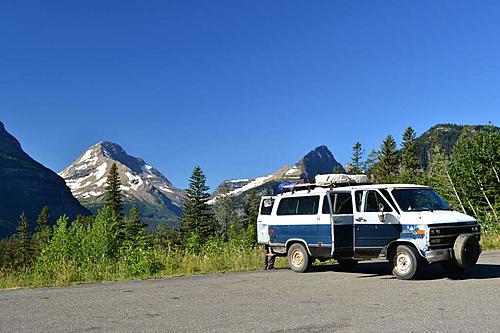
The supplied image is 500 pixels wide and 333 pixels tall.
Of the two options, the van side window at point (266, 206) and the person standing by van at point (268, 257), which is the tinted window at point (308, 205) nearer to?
the van side window at point (266, 206)

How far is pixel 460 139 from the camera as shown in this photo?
50156 mm

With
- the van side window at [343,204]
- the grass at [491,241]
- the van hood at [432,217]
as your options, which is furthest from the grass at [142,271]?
the grass at [491,241]

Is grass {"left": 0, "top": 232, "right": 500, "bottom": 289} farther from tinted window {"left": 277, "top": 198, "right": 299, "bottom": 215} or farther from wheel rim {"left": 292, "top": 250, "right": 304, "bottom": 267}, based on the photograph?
tinted window {"left": 277, "top": 198, "right": 299, "bottom": 215}

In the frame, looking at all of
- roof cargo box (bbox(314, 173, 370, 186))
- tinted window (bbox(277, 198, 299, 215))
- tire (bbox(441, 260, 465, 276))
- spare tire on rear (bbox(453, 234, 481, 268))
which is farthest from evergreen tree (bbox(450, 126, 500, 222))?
spare tire on rear (bbox(453, 234, 481, 268))

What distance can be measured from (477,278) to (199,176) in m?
80.2

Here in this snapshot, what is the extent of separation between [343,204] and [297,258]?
7.16 ft

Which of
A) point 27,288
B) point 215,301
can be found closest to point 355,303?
point 215,301

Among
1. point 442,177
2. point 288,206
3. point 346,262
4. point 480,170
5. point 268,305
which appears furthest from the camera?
point 442,177

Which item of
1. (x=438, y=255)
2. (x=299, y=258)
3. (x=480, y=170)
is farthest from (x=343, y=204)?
(x=480, y=170)

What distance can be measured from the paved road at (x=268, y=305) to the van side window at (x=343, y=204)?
1711 millimetres

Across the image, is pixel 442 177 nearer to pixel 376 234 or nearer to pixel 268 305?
pixel 376 234

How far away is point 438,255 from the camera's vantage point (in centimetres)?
1191

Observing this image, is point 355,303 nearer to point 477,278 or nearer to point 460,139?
point 477,278

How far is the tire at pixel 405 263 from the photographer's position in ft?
40.0
